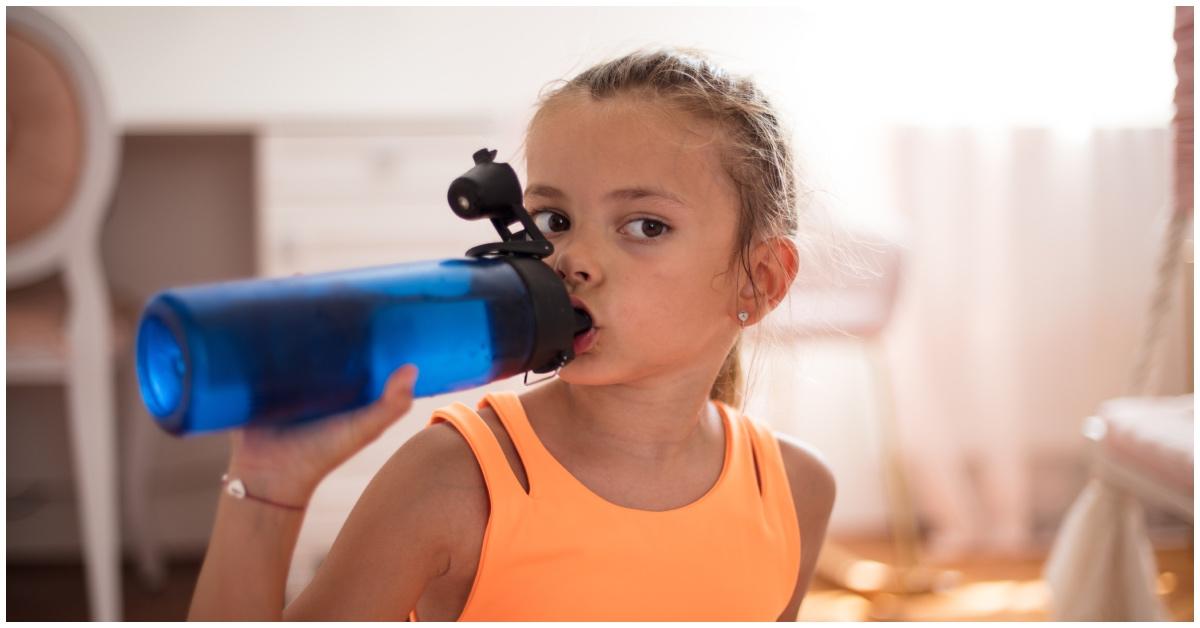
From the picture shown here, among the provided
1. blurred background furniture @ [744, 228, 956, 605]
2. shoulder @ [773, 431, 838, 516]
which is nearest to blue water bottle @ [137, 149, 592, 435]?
shoulder @ [773, 431, 838, 516]

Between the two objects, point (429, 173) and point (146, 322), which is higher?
point (429, 173)

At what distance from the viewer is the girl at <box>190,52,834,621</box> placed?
0.75 metres

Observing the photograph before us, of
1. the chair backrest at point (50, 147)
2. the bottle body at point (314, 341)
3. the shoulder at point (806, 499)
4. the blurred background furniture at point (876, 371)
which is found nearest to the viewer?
the bottle body at point (314, 341)

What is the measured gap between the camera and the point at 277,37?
7.88ft

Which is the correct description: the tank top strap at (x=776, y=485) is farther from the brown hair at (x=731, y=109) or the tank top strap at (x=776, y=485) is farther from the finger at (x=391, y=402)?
the finger at (x=391, y=402)

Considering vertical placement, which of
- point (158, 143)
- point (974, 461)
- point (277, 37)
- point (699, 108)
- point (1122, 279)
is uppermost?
point (277, 37)

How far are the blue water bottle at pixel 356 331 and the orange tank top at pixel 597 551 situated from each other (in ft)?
0.45

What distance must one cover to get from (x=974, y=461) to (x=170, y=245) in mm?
1822

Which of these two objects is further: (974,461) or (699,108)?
(974,461)

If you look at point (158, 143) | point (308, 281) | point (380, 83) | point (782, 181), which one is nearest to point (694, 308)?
point (782, 181)

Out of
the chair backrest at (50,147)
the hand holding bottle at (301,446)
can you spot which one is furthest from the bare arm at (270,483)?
the chair backrest at (50,147)

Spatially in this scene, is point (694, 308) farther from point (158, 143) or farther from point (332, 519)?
point (158, 143)

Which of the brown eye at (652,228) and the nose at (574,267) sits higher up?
the brown eye at (652,228)

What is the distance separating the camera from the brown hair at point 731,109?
824mm
